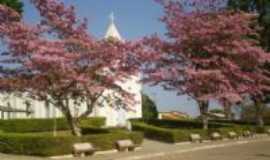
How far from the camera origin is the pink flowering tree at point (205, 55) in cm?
4025

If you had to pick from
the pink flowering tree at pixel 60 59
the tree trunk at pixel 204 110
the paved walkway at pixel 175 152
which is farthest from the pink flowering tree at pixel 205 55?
the pink flowering tree at pixel 60 59

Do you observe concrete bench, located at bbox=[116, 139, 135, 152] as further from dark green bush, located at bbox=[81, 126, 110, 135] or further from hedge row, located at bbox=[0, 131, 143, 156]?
dark green bush, located at bbox=[81, 126, 110, 135]

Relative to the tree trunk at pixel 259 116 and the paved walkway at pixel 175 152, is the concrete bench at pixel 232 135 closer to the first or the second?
the paved walkway at pixel 175 152

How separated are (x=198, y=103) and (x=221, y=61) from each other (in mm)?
2993

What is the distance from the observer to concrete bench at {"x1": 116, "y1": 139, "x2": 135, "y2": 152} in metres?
29.9

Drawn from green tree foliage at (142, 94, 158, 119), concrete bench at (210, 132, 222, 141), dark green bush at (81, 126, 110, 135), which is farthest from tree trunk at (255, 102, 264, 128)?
dark green bush at (81, 126, 110, 135)

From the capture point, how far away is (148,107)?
6512cm

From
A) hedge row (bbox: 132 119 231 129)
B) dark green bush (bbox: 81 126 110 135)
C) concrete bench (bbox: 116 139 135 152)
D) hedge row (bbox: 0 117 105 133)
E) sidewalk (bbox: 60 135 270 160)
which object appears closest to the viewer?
sidewalk (bbox: 60 135 270 160)

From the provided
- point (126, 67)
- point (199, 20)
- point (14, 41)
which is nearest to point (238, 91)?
point (199, 20)

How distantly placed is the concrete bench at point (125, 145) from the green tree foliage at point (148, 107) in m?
31.8

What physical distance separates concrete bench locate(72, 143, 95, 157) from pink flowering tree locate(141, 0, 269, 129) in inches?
517

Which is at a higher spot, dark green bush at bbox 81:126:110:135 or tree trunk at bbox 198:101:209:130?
tree trunk at bbox 198:101:209:130

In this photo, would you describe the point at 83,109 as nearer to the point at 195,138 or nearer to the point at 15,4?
the point at 15,4

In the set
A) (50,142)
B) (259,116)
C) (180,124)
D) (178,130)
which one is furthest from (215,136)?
(50,142)
